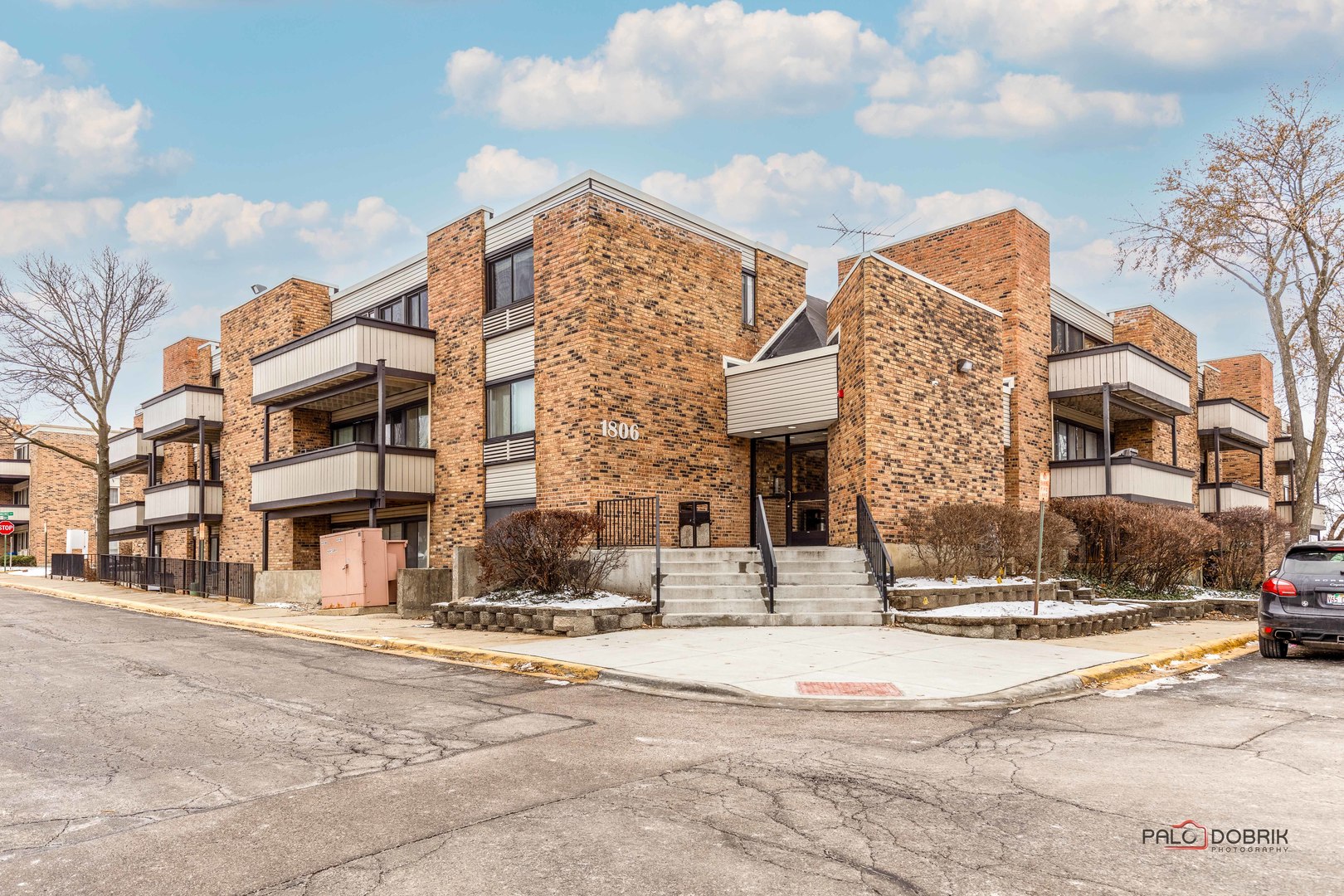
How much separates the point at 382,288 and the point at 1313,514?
38.6 meters

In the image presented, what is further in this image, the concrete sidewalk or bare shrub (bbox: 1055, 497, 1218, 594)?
bare shrub (bbox: 1055, 497, 1218, 594)

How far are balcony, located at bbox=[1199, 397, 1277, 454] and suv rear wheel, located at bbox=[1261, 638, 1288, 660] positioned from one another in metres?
22.8

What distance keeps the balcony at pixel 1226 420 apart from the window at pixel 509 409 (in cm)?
2477

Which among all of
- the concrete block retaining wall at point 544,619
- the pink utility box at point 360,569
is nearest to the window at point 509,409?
the pink utility box at point 360,569

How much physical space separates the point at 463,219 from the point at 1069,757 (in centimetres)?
1908

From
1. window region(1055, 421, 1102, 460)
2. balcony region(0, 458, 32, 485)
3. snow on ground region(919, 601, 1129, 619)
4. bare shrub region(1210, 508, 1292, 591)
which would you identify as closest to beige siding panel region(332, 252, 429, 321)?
snow on ground region(919, 601, 1129, 619)

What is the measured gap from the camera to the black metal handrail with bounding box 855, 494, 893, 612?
48.0 ft

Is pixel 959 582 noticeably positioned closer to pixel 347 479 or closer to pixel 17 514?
pixel 347 479

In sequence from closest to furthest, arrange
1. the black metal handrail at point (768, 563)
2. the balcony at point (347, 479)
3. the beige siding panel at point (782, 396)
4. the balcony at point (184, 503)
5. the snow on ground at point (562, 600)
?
the snow on ground at point (562, 600) → the black metal handrail at point (768, 563) → the beige siding panel at point (782, 396) → the balcony at point (347, 479) → the balcony at point (184, 503)

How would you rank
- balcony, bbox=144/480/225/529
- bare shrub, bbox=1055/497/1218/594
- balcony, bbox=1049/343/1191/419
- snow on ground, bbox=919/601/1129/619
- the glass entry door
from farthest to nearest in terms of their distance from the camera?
balcony, bbox=144/480/225/529 < balcony, bbox=1049/343/1191/419 < the glass entry door < bare shrub, bbox=1055/497/1218/594 < snow on ground, bbox=919/601/1129/619

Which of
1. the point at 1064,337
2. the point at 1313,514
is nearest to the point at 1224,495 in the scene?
the point at 1313,514

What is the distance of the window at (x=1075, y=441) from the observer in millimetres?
25875

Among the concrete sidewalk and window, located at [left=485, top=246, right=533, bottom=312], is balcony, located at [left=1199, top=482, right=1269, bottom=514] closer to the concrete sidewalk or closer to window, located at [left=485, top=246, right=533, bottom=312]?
the concrete sidewalk

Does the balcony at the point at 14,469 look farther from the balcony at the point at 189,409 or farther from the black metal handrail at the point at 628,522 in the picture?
the black metal handrail at the point at 628,522
